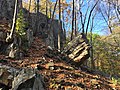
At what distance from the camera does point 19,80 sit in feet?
26.9

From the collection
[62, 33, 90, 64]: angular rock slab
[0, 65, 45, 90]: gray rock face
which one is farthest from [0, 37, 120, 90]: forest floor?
[0, 65, 45, 90]: gray rock face

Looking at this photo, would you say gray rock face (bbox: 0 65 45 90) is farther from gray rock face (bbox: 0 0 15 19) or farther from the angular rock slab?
gray rock face (bbox: 0 0 15 19)

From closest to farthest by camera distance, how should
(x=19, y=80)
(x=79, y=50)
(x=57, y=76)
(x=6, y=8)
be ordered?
1. (x=19, y=80)
2. (x=57, y=76)
3. (x=79, y=50)
4. (x=6, y=8)

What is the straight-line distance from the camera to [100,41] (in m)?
29.3

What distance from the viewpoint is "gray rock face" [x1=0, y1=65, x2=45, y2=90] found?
808 centimetres

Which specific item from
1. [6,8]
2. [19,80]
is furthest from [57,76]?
[6,8]

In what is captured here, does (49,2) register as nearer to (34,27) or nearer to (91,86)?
(34,27)

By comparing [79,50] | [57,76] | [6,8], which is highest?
[6,8]

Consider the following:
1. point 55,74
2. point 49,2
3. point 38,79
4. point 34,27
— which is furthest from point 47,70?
point 49,2

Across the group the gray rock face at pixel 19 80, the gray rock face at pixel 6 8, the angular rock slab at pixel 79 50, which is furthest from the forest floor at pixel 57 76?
the gray rock face at pixel 6 8

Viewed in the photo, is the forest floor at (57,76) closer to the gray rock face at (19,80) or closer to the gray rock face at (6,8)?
the gray rock face at (19,80)

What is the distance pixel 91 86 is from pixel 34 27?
1511 cm

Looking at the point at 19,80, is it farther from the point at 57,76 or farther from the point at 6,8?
the point at 6,8

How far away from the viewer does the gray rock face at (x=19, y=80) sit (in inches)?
318
